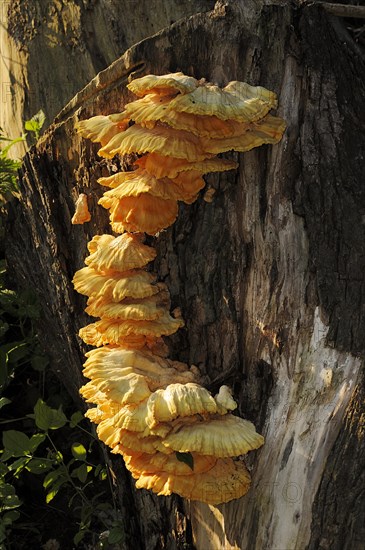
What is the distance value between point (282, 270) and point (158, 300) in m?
0.79

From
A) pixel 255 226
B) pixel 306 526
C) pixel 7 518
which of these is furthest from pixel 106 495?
pixel 255 226

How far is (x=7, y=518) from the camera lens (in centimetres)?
484

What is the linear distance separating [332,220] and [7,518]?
3174mm

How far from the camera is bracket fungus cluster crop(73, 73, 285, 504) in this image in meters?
3.48

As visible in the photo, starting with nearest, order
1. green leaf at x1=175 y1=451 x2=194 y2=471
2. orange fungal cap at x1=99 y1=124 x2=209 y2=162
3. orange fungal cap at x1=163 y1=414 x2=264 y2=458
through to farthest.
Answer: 1. orange fungal cap at x1=163 y1=414 x2=264 y2=458
2. green leaf at x1=175 y1=451 x2=194 y2=471
3. orange fungal cap at x1=99 y1=124 x2=209 y2=162

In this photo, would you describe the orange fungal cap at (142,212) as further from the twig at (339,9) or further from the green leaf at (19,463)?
the green leaf at (19,463)

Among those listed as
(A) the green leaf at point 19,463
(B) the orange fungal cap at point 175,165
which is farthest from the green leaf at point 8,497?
(B) the orange fungal cap at point 175,165

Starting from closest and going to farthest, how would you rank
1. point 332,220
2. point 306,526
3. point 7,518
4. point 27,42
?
1. point 306,526
2. point 332,220
3. point 7,518
4. point 27,42

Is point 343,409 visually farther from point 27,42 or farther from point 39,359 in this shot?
point 27,42

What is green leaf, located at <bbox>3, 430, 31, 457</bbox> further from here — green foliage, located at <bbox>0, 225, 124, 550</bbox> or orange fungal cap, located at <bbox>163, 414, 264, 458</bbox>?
orange fungal cap, located at <bbox>163, 414, 264, 458</bbox>

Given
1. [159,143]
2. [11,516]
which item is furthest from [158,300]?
[11,516]

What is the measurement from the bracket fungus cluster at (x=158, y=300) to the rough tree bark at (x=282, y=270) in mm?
248

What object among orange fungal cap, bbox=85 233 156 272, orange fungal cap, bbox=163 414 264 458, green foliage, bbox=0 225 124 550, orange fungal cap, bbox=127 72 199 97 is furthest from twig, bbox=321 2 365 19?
green foliage, bbox=0 225 124 550

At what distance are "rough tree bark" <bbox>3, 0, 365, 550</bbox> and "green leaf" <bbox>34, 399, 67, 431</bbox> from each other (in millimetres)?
1038
